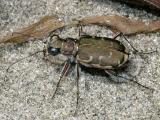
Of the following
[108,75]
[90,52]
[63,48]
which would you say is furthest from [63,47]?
[108,75]

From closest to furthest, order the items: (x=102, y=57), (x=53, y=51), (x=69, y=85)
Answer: (x=102, y=57) → (x=53, y=51) → (x=69, y=85)

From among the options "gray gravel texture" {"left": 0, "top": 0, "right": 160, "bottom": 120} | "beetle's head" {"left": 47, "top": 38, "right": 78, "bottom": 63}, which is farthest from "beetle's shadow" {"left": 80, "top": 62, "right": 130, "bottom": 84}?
"beetle's head" {"left": 47, "top": 38, "right": 78, "bottom": 63}

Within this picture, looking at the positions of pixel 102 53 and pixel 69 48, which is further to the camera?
pixel 69 48

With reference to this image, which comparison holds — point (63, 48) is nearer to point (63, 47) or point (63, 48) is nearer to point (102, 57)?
point (63, 47)

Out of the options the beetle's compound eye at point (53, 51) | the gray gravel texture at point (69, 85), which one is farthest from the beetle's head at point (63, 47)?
the gray gravel texture at point (69, 85)

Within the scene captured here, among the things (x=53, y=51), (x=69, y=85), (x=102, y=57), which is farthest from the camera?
(x=69, y=85)
